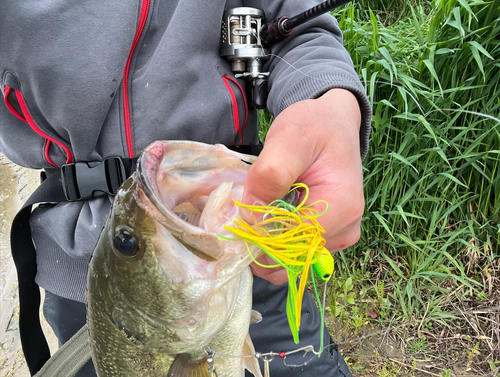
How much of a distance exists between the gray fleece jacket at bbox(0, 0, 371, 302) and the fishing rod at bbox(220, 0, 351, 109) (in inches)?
1.8

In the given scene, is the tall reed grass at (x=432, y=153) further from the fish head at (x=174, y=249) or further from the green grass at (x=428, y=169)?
the fish head at (x=174, y=249)

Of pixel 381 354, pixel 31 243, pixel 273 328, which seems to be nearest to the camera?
pixel 31 243

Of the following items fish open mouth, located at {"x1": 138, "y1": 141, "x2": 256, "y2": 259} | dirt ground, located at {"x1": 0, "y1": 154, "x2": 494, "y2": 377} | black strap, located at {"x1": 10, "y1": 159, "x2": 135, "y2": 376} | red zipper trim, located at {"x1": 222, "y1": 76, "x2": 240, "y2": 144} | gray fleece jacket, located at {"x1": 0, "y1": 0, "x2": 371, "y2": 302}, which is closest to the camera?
fish open mouth, located at {"x1": 138, "y1": 141, "x2": 256, "y2": 259}

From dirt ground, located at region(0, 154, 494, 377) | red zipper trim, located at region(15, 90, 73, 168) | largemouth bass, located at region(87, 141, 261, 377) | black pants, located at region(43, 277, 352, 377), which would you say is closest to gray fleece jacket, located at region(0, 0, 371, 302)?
red zipper trim, located at region(15, 90, 73, 168)

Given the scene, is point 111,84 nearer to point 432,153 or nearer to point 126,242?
point 126,242

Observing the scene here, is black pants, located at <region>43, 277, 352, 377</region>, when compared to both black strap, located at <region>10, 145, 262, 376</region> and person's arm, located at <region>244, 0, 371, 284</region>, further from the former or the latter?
person's arm, located at <region>244, 0, 371, 284</region>

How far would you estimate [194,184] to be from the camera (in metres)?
0.98

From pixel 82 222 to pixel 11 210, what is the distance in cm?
360

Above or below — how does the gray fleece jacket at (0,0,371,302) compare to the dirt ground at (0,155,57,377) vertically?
above

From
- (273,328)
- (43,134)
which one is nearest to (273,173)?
(43,134)

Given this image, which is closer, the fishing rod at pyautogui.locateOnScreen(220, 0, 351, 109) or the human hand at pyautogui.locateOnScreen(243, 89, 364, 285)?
the human hand at pyautogui.locateOnScreen(243, 89, 364, 285)

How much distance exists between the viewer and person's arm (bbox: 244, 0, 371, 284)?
0.94 meters

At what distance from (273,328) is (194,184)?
109 centimetres

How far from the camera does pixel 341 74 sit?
1378 millimetres
